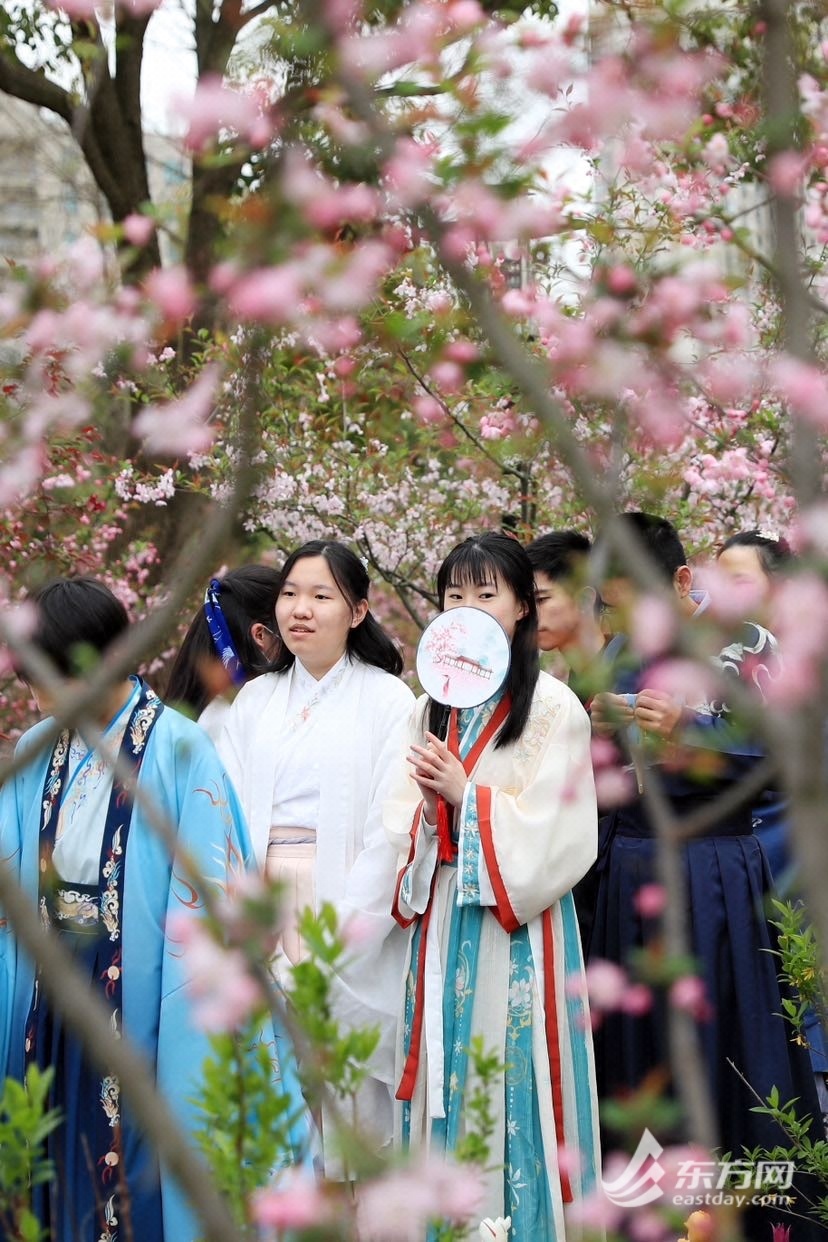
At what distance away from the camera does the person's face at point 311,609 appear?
4.20 m

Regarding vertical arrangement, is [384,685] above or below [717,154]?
below

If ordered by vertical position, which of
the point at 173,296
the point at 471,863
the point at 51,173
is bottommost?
the point at 471,863

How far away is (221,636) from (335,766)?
2.32 ft

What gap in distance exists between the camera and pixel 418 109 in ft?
6.41

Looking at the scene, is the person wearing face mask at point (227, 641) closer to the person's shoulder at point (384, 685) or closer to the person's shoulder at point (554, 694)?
the person's shoulder at point (384, 685)

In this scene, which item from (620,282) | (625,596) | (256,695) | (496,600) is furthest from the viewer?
(256,695)

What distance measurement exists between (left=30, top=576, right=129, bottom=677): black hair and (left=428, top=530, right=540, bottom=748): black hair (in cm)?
99

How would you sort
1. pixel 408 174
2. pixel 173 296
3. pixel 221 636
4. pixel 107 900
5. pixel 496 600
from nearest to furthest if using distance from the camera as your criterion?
1. pixel 408 174
2. pixel 173 296
3. pixel 107 900
4. pixel 496 600
5. pixel 221 636

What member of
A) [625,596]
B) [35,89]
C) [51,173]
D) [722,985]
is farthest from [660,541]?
[51,173]

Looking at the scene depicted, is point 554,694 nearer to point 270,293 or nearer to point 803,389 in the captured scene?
point 270,293

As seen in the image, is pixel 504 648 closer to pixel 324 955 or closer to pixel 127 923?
pixel 127 923

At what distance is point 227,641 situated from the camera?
458 centimetres

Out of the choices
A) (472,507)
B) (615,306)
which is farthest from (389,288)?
(615,306)

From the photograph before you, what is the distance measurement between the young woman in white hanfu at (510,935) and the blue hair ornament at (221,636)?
1.03 m
